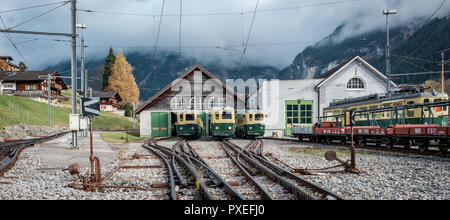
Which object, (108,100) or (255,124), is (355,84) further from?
(108,100)

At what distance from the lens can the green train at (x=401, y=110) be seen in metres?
16.2

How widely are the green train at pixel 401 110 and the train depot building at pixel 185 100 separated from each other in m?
15.3

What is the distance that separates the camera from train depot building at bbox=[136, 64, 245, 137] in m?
34.3

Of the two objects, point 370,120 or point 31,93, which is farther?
point 31,93

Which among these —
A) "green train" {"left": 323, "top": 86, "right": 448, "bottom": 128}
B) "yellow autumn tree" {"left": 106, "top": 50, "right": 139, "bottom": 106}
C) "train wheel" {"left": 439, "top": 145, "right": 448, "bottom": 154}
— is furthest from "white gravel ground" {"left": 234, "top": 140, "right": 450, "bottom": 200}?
"yellow autumn tree" {"left": 106, "top": 50, "right": 139, "bottom": 106}

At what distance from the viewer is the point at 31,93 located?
5812 centimetres

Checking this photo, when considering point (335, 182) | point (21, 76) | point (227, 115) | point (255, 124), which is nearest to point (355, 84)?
point (255, 124)

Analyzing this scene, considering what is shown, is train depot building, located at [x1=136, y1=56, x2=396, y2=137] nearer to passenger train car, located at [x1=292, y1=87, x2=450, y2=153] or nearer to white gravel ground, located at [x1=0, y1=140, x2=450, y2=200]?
passenger train car, located at [x1=292, y1=87, x2=450, y2=153]

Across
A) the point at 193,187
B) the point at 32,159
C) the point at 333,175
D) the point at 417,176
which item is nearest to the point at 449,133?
the point at 417,176

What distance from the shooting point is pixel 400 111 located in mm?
18078

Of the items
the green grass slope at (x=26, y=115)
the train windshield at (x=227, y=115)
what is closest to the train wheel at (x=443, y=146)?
the train windshield at (x=227, y=115)
